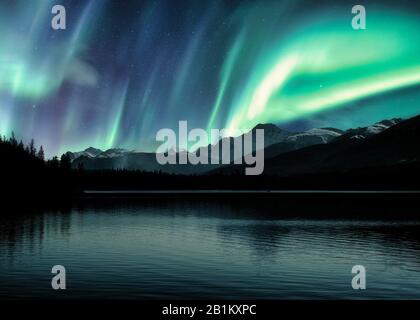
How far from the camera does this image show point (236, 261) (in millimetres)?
64312

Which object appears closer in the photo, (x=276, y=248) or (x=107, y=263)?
(x=107, y=263)

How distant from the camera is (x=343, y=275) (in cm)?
5322

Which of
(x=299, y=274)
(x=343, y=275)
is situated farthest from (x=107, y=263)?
(x=343, y=275)

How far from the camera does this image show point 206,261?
63375 millimetres

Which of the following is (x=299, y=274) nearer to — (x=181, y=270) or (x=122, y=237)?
(x=181, y=270)

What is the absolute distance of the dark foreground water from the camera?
44.8 meters

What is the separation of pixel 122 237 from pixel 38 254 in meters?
24.8

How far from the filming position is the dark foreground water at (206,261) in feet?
147
